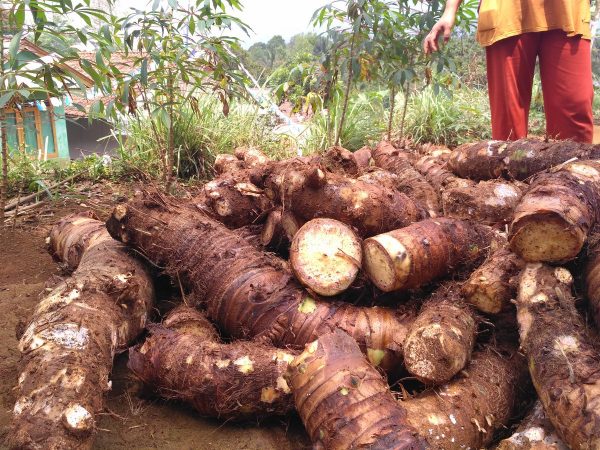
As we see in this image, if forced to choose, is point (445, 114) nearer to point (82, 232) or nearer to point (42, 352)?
point (82, 232)

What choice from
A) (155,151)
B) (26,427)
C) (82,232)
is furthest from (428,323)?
(155,151)

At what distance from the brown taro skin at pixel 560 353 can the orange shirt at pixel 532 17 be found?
2340 millimetres

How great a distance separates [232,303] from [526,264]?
1.17 m

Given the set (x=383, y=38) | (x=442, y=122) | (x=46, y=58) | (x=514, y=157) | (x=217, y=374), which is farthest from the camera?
(x=442, y=122)

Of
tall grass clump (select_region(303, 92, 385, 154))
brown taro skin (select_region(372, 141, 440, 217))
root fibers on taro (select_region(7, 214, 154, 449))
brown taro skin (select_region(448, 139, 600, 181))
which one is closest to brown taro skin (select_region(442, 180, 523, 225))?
brown taro skin (select_region(372, 141, 440, 217))

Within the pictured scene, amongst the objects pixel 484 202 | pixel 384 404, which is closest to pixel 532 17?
pixel 484 202

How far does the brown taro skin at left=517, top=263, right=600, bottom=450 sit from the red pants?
2.15 meters

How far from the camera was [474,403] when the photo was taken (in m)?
1.80

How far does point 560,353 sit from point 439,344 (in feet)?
1.23

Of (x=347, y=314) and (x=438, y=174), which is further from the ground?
(x=438, y=174)

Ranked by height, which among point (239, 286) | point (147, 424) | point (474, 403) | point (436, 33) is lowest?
point (147, 424)

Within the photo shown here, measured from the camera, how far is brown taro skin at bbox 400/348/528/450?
169cm

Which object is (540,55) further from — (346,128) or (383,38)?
(346,128)

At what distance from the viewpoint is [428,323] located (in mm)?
1913
